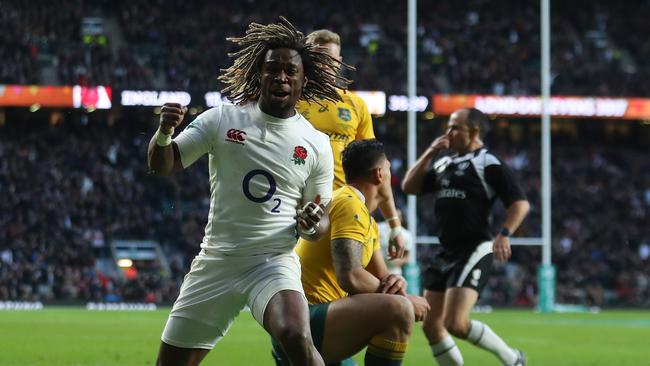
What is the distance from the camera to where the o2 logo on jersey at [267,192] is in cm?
562

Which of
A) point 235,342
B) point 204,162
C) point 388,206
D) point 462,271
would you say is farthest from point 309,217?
point 204,162

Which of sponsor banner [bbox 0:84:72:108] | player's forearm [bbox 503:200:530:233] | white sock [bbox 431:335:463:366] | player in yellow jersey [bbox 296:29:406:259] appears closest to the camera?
player in yellow jersey [bbox 296:29:406:259]

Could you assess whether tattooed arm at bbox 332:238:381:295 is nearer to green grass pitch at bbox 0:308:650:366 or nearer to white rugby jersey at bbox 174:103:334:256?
white rugby jersey at bbox 174:103:334:256

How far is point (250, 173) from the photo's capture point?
5629mm

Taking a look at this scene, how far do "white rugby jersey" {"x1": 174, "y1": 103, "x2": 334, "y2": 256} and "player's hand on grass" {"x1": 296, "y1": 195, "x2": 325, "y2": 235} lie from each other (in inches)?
7.1

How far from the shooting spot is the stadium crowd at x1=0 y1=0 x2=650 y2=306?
3186 cm

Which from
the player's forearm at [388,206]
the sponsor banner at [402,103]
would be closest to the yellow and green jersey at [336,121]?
the player's forearm at [388,206]

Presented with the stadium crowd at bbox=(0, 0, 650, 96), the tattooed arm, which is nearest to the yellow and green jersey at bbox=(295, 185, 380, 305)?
the tattooed arm

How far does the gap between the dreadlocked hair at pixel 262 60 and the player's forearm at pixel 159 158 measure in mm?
791

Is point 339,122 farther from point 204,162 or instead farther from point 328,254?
point 204,162

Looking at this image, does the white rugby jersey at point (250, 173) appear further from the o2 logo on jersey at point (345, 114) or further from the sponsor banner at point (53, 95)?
the sponsor banner at point (53, 95)

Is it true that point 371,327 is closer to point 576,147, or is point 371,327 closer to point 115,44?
point 115,44

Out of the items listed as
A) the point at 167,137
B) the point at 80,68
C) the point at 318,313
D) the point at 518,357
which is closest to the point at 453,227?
the point at 518,357

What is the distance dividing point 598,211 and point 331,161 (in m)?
31.6
